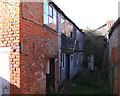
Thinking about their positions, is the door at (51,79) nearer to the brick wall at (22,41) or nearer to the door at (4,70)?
the brick wall at (22,41)

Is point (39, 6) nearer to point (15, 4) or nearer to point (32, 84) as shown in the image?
point (15, 4)

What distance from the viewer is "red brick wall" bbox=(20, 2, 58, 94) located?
4.14 meters

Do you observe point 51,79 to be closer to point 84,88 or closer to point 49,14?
point 84,88

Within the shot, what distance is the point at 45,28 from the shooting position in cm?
593

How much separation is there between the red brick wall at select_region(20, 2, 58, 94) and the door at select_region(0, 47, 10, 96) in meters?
0.50

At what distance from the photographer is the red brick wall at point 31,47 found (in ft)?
13.6

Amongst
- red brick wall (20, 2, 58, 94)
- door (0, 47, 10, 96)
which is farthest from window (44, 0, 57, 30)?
door (0, 47, 10, 96)

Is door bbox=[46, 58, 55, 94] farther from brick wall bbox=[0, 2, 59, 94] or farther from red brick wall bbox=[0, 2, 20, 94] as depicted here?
red brick wall bbox=[0, 2, 20, 94]

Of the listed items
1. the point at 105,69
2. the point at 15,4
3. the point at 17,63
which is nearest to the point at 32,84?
the point at 17,63

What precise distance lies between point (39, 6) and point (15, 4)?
1.49m

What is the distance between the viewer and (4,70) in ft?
13.5

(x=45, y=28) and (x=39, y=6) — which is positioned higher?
(x=39, y=6)

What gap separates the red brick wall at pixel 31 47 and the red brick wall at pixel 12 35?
0.50ft

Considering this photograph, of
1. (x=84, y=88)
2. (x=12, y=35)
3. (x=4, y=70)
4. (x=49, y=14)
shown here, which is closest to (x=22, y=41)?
(x=12, y=35)
